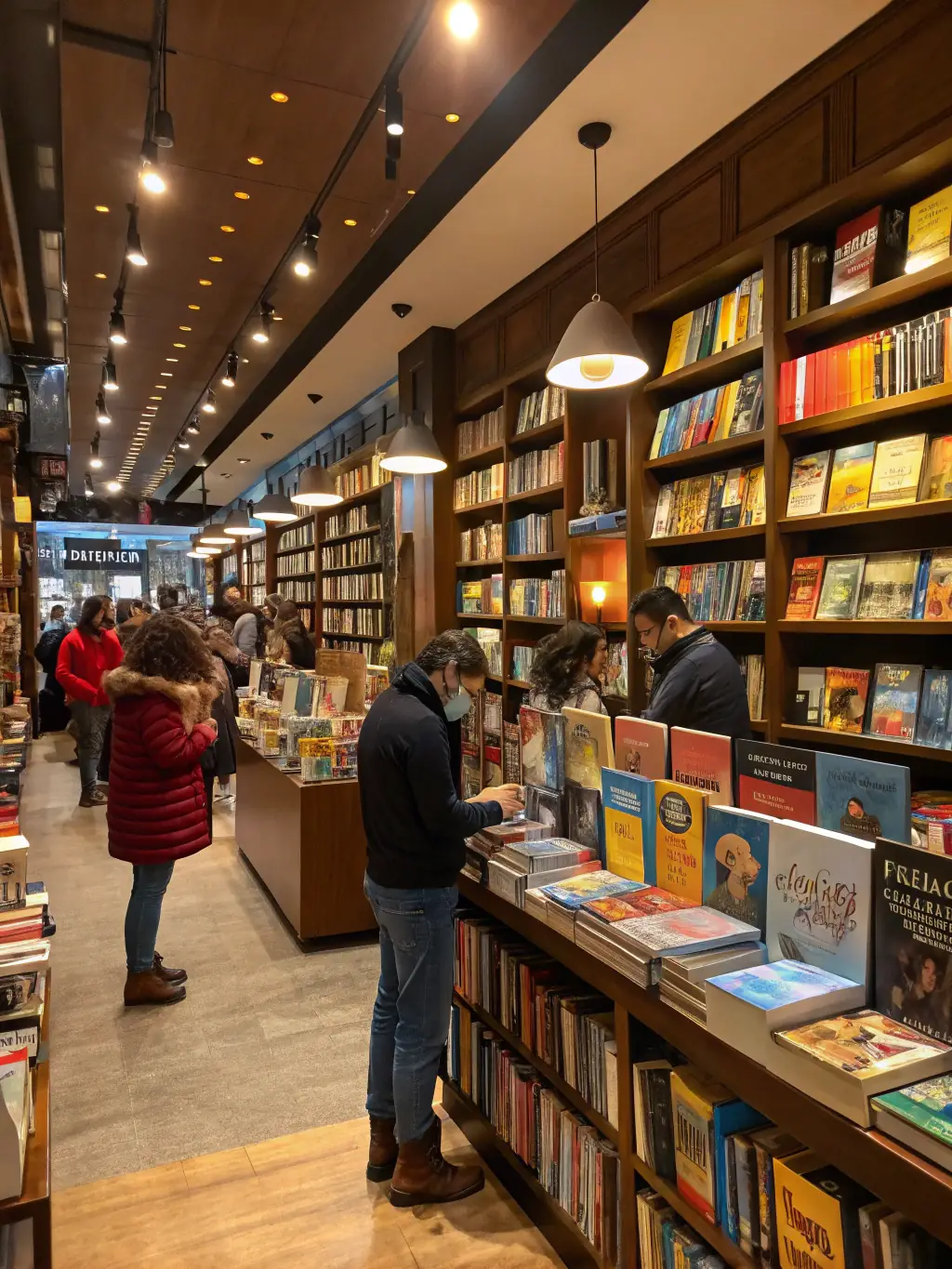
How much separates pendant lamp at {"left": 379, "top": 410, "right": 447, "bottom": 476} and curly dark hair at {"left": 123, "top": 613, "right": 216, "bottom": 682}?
173 centimetres

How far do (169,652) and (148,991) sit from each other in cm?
142

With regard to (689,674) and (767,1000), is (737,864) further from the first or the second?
(689,674)

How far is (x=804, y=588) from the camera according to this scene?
3.18 metres

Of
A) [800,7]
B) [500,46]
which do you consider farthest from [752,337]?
[500,46]

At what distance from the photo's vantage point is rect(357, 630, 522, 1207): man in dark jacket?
217 centimetres

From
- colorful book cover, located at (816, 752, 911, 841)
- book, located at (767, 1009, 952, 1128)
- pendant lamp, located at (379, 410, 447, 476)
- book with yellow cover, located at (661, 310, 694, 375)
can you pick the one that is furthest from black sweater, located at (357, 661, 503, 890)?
pendant lamp, located at (379, 410, 447, 476)

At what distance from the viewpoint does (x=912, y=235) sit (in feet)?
9.18

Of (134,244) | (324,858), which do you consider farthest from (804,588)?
(134,244)

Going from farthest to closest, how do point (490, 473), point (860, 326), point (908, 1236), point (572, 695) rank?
point (490, 473) → point (572, 695) → point (860, 326) → point (908, 1236)

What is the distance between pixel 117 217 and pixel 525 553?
3.03 metres

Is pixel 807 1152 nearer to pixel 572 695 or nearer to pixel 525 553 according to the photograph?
pixel 572 695

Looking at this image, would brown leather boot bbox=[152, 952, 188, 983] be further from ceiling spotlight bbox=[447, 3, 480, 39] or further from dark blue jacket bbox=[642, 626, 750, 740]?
ceiling spotlight bbox=[447, 3, 480, 39]

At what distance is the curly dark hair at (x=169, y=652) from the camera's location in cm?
339

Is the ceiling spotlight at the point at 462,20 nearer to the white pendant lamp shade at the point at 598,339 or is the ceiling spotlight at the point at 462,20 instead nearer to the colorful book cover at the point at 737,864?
the white pendant lamp shade at the point at 598,339
